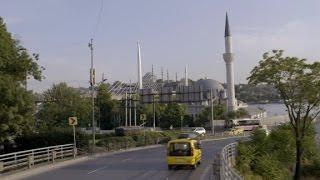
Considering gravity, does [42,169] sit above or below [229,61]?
below

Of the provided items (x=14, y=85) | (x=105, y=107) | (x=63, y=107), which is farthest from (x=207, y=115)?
(x=14, y=85)

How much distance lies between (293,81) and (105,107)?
83829 millimetres

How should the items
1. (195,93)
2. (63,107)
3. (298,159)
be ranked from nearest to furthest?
(298,159) → (63,107) → (195,93)

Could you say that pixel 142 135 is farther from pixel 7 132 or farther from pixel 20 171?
pixel 20 171

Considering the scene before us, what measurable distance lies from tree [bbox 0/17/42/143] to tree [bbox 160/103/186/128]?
279ft

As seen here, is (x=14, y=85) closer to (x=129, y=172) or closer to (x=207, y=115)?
(x=129, y=172)

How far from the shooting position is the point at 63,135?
46.8m

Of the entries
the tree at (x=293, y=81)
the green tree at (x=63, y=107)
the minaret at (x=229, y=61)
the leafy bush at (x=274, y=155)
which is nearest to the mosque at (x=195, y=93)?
the minaret at (x=229, y=61)

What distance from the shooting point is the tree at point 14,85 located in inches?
1374

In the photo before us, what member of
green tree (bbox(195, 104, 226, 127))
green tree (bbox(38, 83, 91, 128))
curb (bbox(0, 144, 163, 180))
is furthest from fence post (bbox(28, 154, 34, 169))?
green tree (bbox(195, 104, 226, 127))

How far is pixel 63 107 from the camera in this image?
94.5 m

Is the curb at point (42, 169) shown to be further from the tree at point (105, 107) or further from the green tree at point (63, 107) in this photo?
the tree at point (105, 107)

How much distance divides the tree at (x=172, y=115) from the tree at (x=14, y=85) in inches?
3345

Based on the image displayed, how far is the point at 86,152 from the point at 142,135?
18.4m
